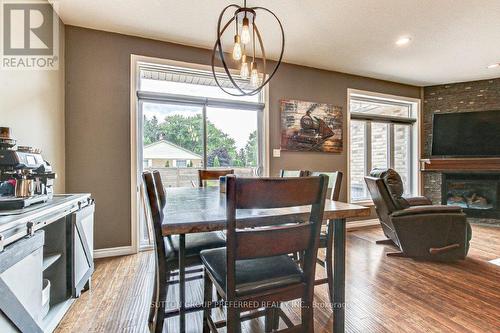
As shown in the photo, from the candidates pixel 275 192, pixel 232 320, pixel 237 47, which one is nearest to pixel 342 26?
pixel 237 47

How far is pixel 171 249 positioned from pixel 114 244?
6.20 ft

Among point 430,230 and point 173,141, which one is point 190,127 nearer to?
point 173,141

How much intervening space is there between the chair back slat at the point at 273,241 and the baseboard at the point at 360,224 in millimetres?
3493

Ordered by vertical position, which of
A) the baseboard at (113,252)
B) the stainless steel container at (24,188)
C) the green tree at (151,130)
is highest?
the green tree at (151,130)

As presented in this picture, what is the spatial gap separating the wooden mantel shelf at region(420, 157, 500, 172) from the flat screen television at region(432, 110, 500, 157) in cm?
20

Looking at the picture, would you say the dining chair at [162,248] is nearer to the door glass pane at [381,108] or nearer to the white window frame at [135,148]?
the white window frame at [135,148]

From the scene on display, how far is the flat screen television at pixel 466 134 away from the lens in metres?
4.45

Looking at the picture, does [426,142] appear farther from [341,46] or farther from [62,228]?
[62,228]

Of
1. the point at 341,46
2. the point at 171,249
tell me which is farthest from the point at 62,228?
the point at 341,46

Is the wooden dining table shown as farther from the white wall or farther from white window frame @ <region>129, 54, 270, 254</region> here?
white window frame @ <region>129, 54, 270, 254</region>

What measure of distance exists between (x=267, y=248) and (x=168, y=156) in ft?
8.43

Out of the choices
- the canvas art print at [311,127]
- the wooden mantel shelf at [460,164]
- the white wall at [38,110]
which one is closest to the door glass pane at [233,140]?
the canvas art print at [311,127]

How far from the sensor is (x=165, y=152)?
3271mm

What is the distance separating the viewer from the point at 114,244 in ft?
9.68
